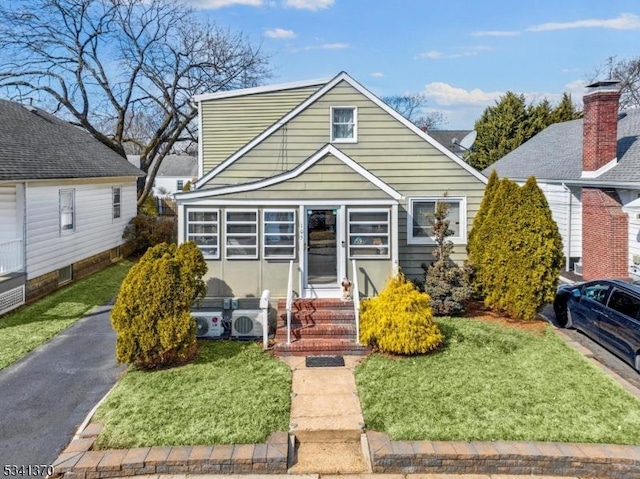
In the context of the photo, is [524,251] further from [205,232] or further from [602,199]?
[205,232]

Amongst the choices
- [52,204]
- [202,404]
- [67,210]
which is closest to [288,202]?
[202,404]

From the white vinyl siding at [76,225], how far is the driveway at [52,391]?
4.20 m

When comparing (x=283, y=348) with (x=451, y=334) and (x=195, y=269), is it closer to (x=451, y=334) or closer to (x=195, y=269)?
(x=195, y=269)

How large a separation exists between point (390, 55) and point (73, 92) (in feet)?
62.6

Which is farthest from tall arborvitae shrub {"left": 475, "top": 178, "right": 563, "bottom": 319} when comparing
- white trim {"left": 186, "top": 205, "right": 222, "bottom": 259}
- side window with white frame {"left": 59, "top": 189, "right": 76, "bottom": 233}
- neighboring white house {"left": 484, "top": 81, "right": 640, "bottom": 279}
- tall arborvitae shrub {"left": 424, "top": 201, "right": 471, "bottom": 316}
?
side window with white frame {"left": 59, "top": 189, "right": 76, "bottom": 233}

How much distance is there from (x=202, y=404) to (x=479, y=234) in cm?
794

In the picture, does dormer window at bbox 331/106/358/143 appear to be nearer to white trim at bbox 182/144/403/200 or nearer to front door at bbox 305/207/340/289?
front door at bbox 305/207/340/289

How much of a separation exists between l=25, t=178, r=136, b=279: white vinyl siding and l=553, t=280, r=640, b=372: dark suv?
14.5m

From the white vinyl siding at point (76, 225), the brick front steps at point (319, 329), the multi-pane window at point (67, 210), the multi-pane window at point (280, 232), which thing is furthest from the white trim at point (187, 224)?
the multi-pane window at point (67, 210)

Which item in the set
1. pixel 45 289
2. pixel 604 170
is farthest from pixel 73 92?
pixel 604 170

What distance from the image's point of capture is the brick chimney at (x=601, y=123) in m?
14.7

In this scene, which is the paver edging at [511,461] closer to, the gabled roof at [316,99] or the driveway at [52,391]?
the driveway at [52,391]

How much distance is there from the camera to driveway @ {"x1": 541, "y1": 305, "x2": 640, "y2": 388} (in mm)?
7828

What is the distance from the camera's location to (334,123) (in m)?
13.0
